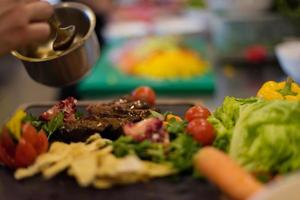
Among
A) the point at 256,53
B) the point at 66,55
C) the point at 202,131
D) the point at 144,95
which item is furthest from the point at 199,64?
the point at 202,131

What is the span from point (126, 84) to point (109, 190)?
53.2 inches

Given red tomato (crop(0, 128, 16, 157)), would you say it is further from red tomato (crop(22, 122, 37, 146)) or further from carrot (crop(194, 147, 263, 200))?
carrot (crop(194, 147, 263, 200))

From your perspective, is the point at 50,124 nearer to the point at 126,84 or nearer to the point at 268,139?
the point at 268,139

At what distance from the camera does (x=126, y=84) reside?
7.94 feet

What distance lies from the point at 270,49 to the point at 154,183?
5.23ft

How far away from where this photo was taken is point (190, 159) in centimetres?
114

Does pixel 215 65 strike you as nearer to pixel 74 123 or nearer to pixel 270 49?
pixel 270 49

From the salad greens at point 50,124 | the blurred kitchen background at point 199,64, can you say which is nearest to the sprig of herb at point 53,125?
the salad greens at point 50,124

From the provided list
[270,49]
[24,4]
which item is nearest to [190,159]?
[24,4]

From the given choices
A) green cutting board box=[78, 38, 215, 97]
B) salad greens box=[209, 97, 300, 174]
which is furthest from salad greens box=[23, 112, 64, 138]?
green cutting board box=[78, 38, 215, 97]

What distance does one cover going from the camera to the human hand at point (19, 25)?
1149 millimetres

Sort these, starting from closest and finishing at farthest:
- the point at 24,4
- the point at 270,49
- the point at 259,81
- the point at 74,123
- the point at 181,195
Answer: the point at 181,195
the point at 24,4
the point at 74,123
the point at 259,81
the point at 270,49

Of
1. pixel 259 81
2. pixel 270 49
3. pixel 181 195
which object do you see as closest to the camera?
pixel 181 195

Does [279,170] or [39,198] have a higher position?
[279,170]
